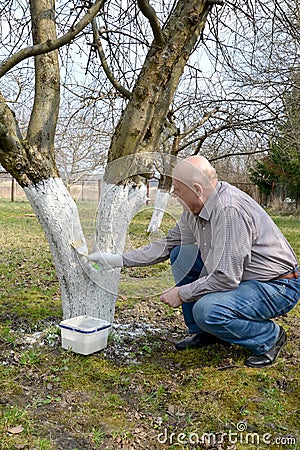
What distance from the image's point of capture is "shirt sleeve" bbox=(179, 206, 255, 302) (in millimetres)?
2490

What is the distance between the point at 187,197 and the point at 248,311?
27.7 inches

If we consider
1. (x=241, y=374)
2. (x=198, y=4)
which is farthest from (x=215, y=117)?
(x=241, y=374)

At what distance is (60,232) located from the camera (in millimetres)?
3113

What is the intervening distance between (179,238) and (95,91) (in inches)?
117

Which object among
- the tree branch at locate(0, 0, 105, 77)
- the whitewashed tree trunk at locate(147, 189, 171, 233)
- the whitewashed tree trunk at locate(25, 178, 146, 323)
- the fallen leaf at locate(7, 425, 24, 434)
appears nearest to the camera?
the fallen leaf at locate(7, 425, 24, 434)

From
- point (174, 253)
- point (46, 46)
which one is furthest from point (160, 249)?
point (46, 46)

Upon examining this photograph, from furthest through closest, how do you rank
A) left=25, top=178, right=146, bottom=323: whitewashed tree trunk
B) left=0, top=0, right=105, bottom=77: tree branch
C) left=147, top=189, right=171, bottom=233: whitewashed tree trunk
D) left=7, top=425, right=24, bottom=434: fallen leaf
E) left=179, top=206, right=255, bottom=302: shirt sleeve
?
left=25, top=178, right=146, bottom=323: whitewashed tree trunk < left=147, top=189, right=171, bottom=233: whitewashed tree trunk < left=0, top=0, right=105, bottom=77: tree branch < left=179, top=206, right=255, bottom=302: shirt sleeve < left=7, top=425, right=24, bottom=434: fallen leaf

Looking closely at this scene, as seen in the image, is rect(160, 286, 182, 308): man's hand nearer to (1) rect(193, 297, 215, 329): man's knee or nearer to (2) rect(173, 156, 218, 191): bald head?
(1) rect(193, 297, 215, 329): man's knee

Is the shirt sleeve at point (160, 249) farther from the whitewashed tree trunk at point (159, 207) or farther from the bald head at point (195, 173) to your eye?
the bald head at point (195, 173)

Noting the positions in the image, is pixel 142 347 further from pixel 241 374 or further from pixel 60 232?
pixel 60 232

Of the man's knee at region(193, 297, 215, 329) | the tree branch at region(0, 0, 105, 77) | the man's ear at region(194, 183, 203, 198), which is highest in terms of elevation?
the tree branch at region(0, 0, 105, 77)

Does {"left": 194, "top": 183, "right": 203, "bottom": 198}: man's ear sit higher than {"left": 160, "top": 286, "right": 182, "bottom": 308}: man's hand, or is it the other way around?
{"left": 194, "top": 183, "right": 203, "bottom": 198}: man's ear

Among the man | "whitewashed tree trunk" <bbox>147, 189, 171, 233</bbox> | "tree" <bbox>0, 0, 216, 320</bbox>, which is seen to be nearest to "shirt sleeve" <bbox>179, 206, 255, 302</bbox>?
the man

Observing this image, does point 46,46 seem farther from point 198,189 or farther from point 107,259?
point 107,259
